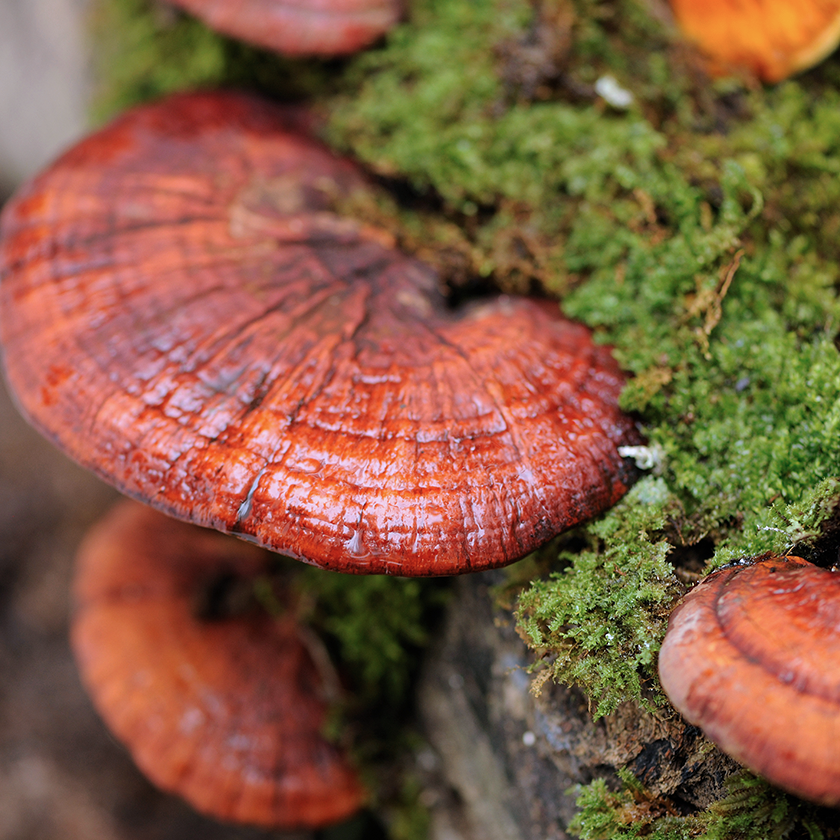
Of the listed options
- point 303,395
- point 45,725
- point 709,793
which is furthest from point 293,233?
point 45,725

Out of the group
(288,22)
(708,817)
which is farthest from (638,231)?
(708,817)

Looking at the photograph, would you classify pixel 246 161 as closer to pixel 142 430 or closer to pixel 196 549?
pixel 142 430

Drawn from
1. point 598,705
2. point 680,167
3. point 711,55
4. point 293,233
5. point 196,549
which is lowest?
point 196,549

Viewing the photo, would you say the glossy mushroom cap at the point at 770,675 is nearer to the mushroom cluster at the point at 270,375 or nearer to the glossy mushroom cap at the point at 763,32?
the mushroom cluster at the point at 270,375

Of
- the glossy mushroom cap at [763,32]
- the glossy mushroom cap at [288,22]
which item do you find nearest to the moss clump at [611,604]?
the glossy mushroom cap at [763,32]

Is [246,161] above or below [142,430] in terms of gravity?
above

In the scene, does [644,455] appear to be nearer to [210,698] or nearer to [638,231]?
[638,231]
